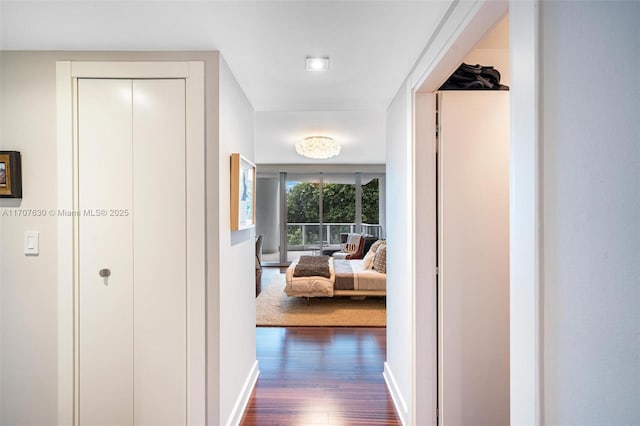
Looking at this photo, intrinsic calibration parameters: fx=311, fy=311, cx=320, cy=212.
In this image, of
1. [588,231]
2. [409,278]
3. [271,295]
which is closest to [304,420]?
[409,278]

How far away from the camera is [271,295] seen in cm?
500

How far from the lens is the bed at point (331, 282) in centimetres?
446

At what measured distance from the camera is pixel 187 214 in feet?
5.64

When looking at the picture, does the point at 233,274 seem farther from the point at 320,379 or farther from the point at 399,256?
the point at 320,379

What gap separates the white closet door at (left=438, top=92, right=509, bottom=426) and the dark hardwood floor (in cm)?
66

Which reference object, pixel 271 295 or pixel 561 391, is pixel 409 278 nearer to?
pixel 561 391

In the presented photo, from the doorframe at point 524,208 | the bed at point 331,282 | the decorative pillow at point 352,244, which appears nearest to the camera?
the doorframe at point 524,208

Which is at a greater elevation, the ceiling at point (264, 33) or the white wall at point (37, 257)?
the ceiling at point (264, 33)

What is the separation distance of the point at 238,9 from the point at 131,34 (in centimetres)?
62

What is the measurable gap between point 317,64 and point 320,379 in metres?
2.44

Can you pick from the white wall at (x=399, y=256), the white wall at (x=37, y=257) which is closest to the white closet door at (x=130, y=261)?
the white wall at (x=37, y=257)

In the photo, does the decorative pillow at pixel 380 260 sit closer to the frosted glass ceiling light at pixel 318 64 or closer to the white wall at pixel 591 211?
the frosted glass ceiling light at pixel 318 64

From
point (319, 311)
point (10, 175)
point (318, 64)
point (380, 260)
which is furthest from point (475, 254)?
point (380, 260)

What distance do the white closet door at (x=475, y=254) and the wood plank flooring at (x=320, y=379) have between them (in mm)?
676
